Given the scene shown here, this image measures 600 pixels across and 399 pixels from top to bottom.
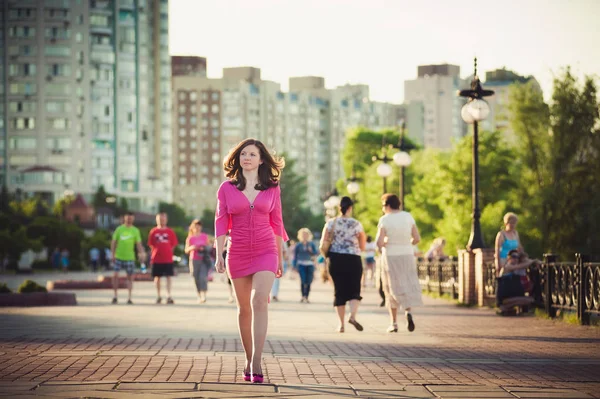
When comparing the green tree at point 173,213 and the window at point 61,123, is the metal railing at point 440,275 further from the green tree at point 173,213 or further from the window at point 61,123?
the green tree at point 173,213

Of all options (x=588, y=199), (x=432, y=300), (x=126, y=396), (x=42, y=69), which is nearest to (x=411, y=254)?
(x=126, y=396)

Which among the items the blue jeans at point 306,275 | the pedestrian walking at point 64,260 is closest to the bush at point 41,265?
the pedestrian walking at point 64,260

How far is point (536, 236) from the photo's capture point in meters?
74.0

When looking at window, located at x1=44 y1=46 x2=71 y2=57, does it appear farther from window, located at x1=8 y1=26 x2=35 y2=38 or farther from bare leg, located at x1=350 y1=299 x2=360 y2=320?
bare leg, located at x1=350 y1=299 x2=360 y2=320

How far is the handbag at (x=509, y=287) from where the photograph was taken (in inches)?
797

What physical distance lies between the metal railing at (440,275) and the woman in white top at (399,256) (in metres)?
10.9

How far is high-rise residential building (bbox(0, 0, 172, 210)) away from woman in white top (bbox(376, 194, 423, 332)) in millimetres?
140983

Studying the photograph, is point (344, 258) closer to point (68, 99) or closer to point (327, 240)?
point (327, 240)

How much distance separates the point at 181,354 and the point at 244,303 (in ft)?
7.65

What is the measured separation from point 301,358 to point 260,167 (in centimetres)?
264

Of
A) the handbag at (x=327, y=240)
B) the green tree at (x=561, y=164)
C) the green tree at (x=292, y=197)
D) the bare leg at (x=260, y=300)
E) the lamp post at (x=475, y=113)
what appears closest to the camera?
the bare leg at (x=260, y=300)

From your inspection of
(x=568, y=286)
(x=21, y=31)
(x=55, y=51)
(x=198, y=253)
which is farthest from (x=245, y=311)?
(x=21, y=31)

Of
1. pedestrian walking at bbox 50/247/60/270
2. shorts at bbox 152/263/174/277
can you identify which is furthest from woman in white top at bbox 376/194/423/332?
pedestrian walking at bbox 50/247/60/270

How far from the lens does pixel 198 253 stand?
26.2 meters
